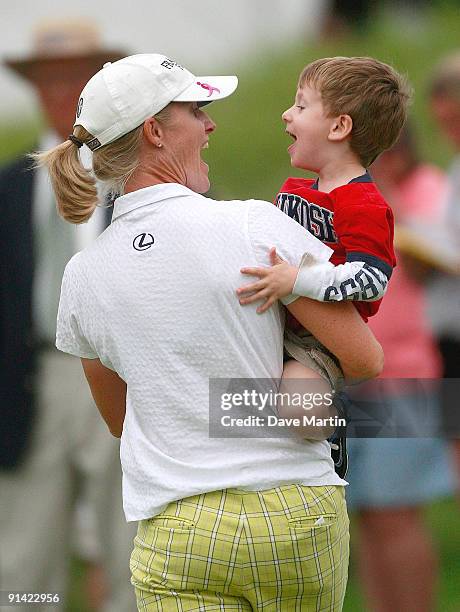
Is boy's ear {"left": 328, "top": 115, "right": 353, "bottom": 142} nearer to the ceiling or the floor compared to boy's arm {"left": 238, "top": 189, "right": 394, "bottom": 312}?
nearer to the ceiling

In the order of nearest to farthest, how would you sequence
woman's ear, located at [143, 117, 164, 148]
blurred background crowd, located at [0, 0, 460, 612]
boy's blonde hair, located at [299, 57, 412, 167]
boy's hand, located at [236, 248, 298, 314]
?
boy's hand, located at [236, 248, 298, 314], woman's ear, located at [143, 117, 164, 148], boy's blonde hair, located at [299, 57, 412, 167], blurred background crowd, located at [0, 0, 460, 612]

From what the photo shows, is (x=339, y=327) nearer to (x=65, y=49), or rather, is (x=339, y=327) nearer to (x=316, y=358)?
(x=316, y=358)

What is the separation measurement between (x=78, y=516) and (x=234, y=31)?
6.51 ft

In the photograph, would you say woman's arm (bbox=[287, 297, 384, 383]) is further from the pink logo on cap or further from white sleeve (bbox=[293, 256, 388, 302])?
the pink logo on cap

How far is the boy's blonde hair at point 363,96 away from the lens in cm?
193

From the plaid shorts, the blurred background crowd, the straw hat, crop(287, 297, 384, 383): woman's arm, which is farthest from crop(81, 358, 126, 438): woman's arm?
the straw hat

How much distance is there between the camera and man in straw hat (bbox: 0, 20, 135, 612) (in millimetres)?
3498

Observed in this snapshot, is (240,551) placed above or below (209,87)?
below

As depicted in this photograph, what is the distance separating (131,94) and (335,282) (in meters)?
0.42

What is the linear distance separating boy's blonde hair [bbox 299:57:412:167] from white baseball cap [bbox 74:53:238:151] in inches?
8.3

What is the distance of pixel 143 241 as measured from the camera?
5.84 ft

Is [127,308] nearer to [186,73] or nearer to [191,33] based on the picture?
[186,73]

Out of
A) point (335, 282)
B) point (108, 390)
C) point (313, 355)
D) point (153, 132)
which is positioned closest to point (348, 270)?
point (335, 282)

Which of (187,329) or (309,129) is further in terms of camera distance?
(309,129)
